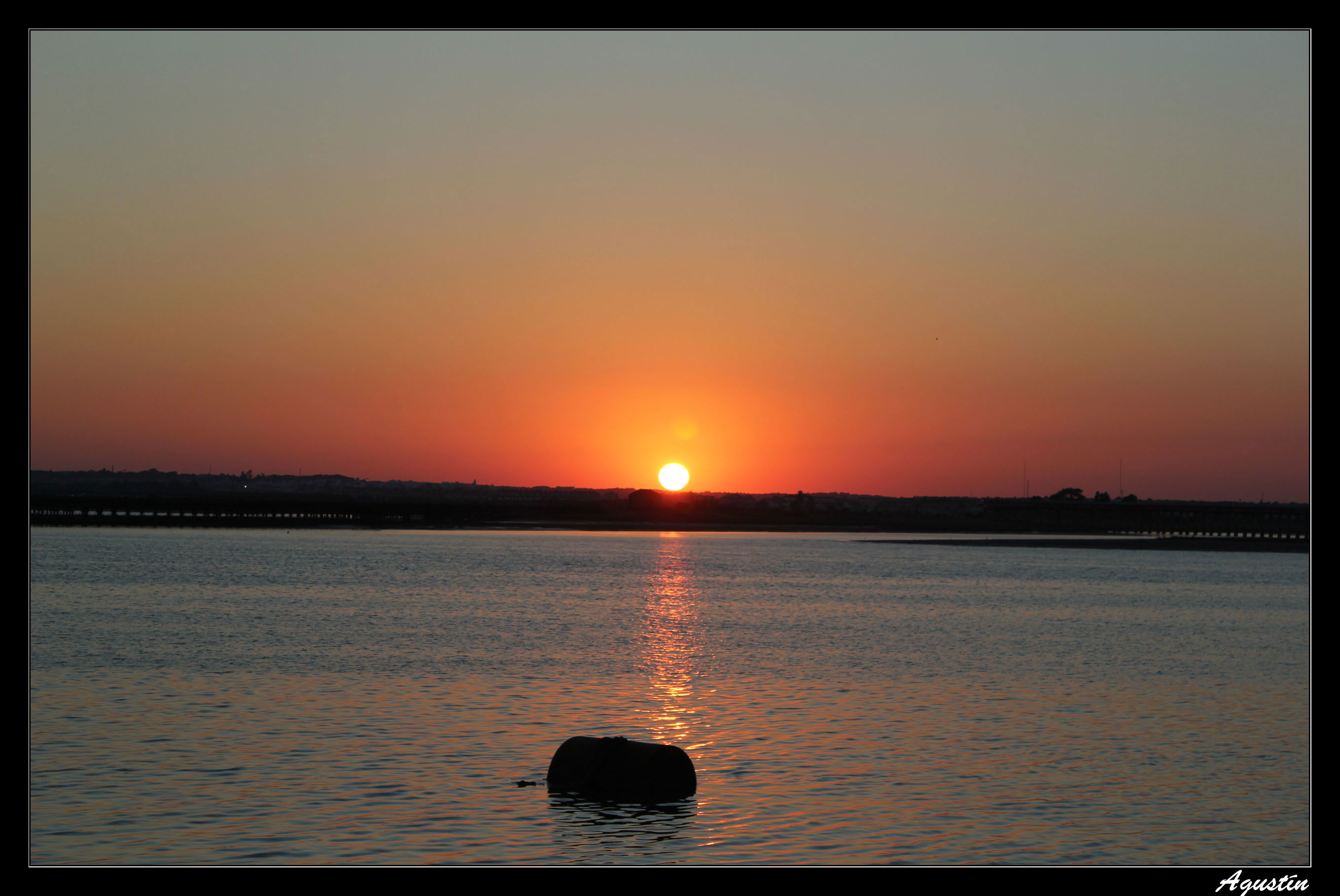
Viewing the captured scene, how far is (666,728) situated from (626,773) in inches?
318

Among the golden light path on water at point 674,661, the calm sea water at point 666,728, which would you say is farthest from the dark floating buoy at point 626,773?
the golden light path on water at point 674,661

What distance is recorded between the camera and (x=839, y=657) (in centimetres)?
4600

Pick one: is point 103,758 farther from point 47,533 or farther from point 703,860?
point 47,533

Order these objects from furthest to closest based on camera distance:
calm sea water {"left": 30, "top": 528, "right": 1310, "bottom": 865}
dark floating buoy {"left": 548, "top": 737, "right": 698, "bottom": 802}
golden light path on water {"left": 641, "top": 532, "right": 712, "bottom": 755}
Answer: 1. golden light path on water {"left": 641, "top": 532, "right": 712, "bottom": 755}
2. dark floating buoy {"left": 548, "top": 737, "right": 698, "bottom": 802}
3. calm sea water {"left": 30, "top": 528, "right": 1310, "bottom": 865}

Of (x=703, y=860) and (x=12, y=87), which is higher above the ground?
(x=12, y=87)

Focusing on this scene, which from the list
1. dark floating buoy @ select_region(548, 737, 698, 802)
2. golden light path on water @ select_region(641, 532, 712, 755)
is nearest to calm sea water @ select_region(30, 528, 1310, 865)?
golden light path on water @ select_region(641, 532, 712, 755)

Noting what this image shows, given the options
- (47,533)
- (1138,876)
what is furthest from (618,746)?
(47,533)

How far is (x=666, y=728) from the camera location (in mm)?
30422

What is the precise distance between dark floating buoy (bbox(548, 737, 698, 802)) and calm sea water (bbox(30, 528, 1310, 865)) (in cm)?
46

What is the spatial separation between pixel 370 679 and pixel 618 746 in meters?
16.9

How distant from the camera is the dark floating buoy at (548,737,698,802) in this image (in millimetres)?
22328

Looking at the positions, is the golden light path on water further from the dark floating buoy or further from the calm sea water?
the dark floating buoy

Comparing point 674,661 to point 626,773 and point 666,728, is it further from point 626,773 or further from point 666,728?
point 626,773

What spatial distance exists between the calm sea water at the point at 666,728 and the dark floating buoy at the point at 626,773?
455 mm
